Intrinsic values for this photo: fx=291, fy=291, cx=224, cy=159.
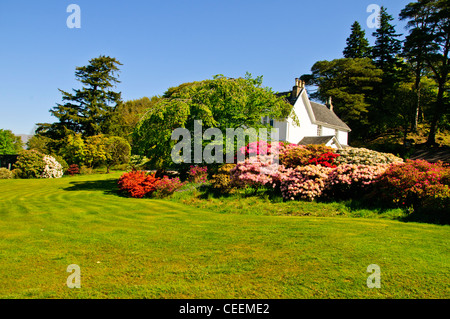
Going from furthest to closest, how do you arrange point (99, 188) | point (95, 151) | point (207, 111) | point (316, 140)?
point (316, 140)
point (95, 151)
point (99, 188)
point (207, 111)

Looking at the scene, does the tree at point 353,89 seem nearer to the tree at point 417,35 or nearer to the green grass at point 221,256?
the tree at point 417,35

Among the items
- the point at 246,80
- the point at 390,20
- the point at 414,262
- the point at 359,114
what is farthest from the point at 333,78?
the point at 414,262

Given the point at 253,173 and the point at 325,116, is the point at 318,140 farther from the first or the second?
the point at 253,173

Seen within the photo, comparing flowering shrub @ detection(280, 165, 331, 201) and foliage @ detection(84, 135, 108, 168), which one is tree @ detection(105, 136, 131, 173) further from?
flowering shrub @ detection(280, 165, 331, 201)

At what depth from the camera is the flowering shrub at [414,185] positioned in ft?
28.3

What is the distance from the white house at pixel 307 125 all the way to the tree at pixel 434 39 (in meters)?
10.9

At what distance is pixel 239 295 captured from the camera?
13.2 ft

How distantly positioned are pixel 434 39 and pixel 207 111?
31590 mm

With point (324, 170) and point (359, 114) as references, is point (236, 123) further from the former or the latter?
point (359, 114)

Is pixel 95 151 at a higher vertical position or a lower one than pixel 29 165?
higher

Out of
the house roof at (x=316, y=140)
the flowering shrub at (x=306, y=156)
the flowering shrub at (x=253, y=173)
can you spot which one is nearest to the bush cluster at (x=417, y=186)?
the flowering shrub at (x=306, y=156)

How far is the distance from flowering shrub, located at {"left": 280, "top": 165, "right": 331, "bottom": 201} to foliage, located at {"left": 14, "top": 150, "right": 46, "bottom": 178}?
75.1 feet

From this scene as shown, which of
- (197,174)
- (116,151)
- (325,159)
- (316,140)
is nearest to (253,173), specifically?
(325,159)

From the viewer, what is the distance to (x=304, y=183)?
10.9m
